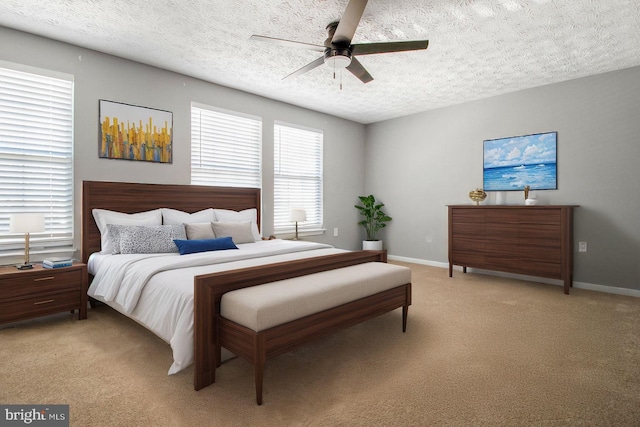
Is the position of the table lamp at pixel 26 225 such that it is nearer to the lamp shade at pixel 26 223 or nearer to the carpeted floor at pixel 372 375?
the lamp shade at pixel 26 223

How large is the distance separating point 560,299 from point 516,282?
84 centimetres

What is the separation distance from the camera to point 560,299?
12.3 feet

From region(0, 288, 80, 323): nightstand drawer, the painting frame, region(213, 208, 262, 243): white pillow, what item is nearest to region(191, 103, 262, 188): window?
the painting frame

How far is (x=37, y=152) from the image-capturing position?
3209 mm

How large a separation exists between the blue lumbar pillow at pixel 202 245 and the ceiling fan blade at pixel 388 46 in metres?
2.16

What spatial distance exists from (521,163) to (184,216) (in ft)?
14.7

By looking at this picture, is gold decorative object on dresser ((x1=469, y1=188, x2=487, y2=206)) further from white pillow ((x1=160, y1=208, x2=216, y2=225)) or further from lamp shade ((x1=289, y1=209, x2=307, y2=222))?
white pillow ((x1=160, y1=208, x2=216, y2=225))

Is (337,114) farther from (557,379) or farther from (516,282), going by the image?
(557,379)

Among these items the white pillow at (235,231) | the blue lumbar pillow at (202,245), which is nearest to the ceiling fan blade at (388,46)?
Answer: the blue lumbar pillow at (202,245)

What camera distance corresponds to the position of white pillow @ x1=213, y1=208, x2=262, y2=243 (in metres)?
4.23

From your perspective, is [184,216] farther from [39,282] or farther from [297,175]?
[297,175]

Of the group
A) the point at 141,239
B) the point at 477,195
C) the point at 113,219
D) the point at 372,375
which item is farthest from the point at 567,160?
the point at 113,219

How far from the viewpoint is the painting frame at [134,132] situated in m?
3.58

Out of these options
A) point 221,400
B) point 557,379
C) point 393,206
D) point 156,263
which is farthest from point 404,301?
point 393,206
